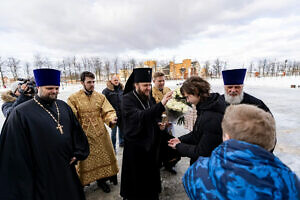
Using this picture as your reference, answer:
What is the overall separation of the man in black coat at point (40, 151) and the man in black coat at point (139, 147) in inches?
29.6

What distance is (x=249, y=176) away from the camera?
2.72ft

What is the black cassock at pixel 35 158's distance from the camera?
166cm

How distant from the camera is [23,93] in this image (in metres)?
2.96

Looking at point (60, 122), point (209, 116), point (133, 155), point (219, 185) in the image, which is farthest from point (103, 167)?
point (219, 185)

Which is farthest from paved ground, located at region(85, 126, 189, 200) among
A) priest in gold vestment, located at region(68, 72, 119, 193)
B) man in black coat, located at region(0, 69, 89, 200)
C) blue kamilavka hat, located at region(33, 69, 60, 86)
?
blue kamilavka hat, located at region(33, 69, 60, 86)

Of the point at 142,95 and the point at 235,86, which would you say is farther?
the point at 142,95

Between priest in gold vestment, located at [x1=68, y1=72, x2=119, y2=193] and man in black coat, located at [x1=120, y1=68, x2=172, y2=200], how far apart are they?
0.68 meters

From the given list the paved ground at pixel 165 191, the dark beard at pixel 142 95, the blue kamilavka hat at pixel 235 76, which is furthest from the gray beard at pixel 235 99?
the paved ground at pixel 165 191

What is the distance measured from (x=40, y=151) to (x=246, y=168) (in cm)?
213

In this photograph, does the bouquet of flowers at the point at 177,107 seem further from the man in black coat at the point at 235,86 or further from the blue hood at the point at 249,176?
the blue hood at the point at 249,176

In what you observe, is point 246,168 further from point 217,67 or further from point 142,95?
point 217,67

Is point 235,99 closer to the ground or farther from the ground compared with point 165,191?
farther from the ground

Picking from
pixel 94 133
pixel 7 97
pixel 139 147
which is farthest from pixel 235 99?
pixel 7 97

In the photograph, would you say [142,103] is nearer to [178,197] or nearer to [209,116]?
[209,116]
